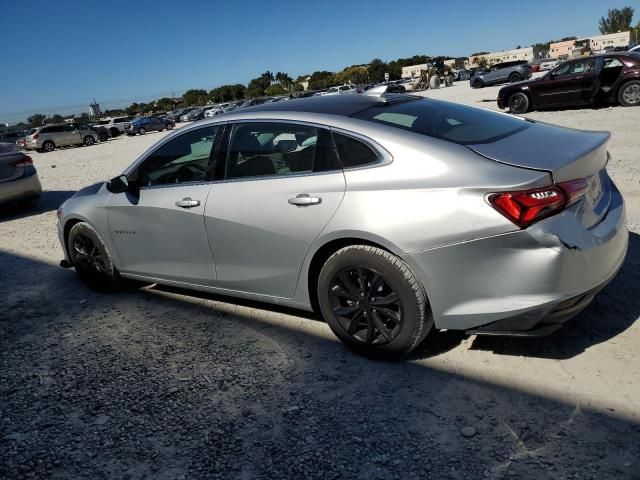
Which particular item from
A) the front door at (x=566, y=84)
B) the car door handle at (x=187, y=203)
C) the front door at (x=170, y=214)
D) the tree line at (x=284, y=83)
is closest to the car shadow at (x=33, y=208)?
the front door at (x=170, y=214)

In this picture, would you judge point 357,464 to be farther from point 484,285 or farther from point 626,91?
point 626,91

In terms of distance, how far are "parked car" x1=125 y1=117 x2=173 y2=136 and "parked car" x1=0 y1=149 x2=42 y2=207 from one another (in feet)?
106

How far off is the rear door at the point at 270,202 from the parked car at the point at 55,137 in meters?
31.9

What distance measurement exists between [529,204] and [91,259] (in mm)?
4018

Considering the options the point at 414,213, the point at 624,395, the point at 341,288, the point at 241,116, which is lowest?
the point at 624,395

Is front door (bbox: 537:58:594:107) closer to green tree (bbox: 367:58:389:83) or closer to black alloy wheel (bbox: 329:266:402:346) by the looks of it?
black alloy wheel (bbox: 329:266:402:346)

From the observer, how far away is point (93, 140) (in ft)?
112

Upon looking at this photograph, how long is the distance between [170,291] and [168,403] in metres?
2.01

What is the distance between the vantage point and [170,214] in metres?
3.98

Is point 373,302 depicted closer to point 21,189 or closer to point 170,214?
point 170,214

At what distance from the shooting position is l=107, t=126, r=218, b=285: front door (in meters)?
3.86

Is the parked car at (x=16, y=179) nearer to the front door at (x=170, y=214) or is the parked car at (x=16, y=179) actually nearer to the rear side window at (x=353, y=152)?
the front door at (x=170, y=214)

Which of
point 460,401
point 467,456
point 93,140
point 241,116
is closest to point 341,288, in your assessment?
point 460,401

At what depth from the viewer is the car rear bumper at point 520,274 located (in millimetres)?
2574
